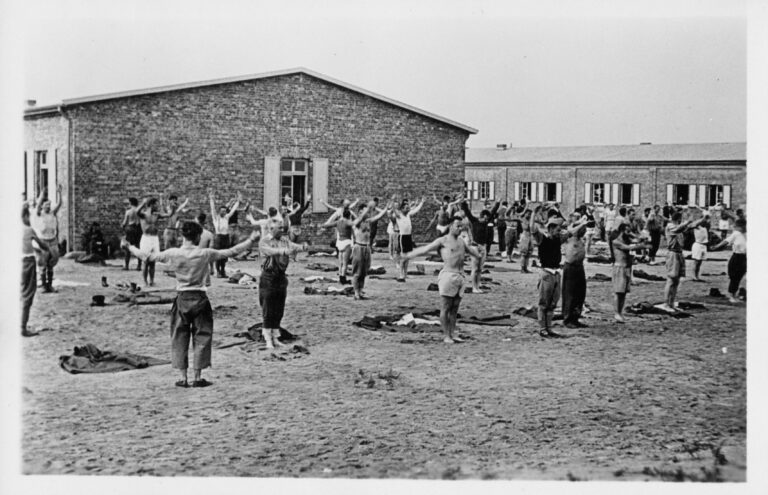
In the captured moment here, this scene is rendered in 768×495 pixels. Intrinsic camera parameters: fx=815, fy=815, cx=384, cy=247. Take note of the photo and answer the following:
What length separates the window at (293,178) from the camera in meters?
21.7

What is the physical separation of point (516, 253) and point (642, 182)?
4.11m

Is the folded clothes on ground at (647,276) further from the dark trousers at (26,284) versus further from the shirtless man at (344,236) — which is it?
the dark trousers at (26,284)

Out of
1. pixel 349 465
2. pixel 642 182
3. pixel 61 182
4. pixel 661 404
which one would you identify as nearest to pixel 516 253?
pixel 642 182

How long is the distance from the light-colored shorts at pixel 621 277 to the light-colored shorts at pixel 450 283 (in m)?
3.33

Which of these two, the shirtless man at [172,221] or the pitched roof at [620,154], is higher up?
the pitched roof at [620,154]

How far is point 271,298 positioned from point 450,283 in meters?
2.53

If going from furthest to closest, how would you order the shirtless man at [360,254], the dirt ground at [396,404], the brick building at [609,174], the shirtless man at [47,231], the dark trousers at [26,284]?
the brick building at [609,174]
the shirtless man at [360,254]
the shirtless man at [47,231]
the dark trousers at [26,284]
the dirt ground at [396,404]

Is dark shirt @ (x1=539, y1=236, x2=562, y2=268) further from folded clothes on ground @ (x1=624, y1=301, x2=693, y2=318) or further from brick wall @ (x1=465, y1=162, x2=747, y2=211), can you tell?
brick wall @ (x1=465, y1=162, x2=747, y2=211)

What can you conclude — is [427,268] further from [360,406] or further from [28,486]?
[28,486]

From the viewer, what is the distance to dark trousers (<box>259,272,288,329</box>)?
36.9ft

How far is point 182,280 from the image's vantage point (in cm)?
905

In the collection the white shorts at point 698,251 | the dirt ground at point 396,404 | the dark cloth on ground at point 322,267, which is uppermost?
the white shorts at point 698,251

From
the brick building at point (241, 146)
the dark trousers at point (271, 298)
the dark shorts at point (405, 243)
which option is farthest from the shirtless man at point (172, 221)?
the dark trousers at point (271, 298)

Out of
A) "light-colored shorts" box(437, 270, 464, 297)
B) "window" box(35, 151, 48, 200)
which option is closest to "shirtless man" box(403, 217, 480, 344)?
"light-colored shorts" box(437, 270, 464, 297)
